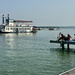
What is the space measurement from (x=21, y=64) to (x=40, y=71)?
13.4ft

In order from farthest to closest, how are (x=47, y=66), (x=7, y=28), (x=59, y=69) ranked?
1. (x=7, y=28)
2. (x=47, y=66)
3. (x=59, y=69)

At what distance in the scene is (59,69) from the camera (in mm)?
24172

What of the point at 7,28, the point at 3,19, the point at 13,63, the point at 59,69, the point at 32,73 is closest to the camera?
the point at 32,73

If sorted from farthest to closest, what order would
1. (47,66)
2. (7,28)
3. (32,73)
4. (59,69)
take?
→ (7,28)
(47,66)
(59,69)
(32,73)

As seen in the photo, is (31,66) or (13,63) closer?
(31,66)

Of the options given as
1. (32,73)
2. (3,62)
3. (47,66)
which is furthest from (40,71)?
(3,62)

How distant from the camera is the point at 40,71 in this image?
23.2m

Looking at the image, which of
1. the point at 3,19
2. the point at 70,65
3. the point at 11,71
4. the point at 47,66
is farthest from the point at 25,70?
the point at 3,19

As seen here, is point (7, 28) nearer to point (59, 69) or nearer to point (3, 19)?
point (3, 19)

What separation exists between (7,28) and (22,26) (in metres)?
9.61

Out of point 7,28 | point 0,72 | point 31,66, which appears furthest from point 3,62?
point 7,28

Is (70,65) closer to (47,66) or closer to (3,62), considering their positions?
(47,66)

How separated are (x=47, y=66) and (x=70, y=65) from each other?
2.33m

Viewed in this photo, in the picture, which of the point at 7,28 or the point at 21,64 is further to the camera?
the point at 7,28
